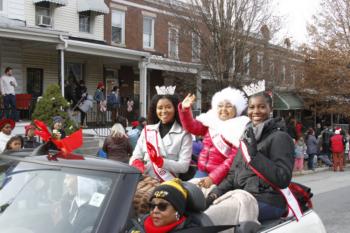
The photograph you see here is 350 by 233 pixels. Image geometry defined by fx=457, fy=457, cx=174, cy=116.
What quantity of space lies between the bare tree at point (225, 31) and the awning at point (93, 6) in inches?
161

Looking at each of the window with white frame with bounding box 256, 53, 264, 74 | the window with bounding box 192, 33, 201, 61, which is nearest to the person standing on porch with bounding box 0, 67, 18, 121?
the window with bounding box 192, 33, 201, 61

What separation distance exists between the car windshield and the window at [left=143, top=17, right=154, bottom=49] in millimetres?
21347

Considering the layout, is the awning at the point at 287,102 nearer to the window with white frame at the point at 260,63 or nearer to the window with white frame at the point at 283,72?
the window with white frame at the point at 283,72

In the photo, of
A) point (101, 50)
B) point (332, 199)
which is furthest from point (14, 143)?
point (101, 50)

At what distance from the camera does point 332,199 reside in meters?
10.5

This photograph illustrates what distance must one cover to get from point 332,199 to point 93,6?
13737mm

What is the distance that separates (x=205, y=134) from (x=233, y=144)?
466mm

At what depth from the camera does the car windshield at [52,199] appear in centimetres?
251

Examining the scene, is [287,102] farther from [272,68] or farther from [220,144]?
[220,144]

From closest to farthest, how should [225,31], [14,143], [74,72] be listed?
[14,143] → [225,31] → [74,72]

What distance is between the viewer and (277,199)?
3.61m

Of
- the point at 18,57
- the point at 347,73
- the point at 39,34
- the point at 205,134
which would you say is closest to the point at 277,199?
the point at 205,134

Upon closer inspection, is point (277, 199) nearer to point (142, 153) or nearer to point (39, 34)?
→ point (142, 153)

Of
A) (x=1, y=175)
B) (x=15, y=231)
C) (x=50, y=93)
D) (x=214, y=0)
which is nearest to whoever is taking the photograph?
(x=15, y=231)
